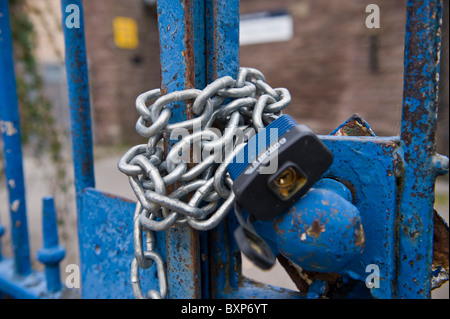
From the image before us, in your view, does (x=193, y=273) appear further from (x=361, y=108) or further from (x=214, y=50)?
(x=361, y=108)

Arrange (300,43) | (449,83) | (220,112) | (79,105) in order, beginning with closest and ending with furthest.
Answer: (220,112) < (79,105) < (449,83) < (300,43)

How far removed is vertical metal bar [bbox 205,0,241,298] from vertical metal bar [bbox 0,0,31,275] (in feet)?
2.81

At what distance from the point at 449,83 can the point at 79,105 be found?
1.32 metres

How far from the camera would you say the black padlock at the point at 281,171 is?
0.48 metres

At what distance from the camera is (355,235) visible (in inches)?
19.6

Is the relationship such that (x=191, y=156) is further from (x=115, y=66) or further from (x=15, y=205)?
(x=115, y=66)

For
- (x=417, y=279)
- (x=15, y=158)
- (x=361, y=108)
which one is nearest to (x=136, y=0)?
(x=361, y=108)

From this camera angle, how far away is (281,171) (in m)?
0.47

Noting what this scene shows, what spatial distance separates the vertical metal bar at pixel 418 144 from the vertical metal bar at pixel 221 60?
0.97 feet

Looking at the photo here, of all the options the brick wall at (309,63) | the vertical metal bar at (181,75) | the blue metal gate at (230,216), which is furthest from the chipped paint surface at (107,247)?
the brick wall at (309,63)

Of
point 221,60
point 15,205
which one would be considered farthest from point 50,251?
point 221,60

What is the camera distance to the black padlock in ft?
1.57

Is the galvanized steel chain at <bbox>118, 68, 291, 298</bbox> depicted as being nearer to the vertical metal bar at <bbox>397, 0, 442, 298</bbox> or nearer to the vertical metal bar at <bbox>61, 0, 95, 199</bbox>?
the vertical metal bar at <bbox>397, 0, 442, 298</bbox>

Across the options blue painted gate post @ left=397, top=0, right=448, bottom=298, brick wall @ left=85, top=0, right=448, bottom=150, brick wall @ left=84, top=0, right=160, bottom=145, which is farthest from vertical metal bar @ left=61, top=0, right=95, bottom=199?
brick wall @ left=84, top=0, right=160, bottom=145
